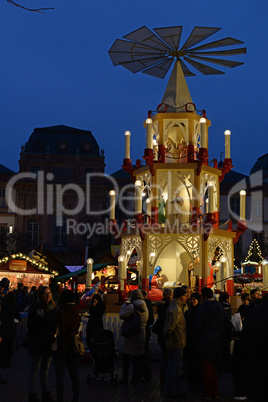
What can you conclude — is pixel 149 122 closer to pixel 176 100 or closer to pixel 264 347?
pixel 176 100

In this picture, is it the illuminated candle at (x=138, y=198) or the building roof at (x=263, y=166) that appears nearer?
the illuminated candle at (x=138, y=198)

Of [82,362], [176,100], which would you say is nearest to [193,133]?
[176,100]

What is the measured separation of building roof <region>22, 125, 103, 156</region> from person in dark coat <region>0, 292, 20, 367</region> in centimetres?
5270

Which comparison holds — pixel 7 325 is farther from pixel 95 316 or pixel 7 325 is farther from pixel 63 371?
pixel 63 371

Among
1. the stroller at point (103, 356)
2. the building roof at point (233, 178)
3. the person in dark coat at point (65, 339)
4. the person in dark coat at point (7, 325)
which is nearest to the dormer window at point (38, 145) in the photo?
the building roof at point (233, 178)

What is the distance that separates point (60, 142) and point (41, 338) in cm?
5845

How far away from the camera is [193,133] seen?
54.0 ft

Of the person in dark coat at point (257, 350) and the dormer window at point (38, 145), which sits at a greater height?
the dormer window at point (38, 145)

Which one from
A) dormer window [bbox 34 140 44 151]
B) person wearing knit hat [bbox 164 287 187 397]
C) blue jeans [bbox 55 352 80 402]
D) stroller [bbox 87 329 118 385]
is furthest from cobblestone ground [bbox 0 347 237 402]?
dormer window [bbox 34 140 44 151]

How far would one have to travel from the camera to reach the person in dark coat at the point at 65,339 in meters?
8.63

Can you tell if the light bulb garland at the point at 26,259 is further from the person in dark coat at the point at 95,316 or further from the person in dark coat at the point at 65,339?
the person in dark coat at the point at 65,339

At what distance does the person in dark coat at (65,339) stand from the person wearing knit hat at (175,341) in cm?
154

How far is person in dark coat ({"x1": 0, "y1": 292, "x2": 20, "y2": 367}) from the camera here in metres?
13.1

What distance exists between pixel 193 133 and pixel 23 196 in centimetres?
5025
